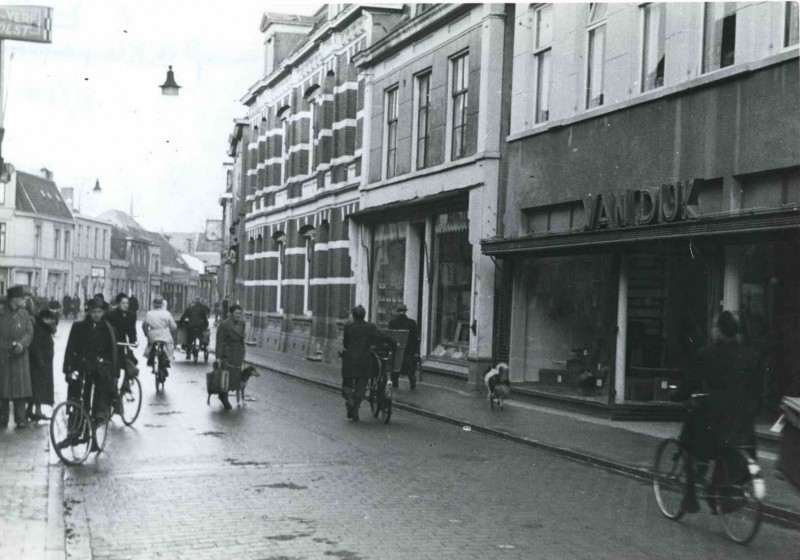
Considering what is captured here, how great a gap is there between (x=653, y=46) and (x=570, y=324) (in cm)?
521

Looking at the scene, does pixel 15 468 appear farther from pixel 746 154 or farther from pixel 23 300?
pixel 746 154

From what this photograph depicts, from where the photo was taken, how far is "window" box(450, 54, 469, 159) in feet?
73.3

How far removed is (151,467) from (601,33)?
35.9 feet

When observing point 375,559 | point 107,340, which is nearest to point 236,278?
point 107,340

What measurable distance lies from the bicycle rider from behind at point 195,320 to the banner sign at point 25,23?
19648 millimetres

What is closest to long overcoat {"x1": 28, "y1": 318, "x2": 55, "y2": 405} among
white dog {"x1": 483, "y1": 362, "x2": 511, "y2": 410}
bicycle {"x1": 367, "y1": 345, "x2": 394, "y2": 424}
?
bicycle {"x1": 367, "y1": 345, "x2": 394, "y2": 424}

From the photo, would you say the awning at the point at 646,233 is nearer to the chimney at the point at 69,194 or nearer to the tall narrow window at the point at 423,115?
the tall narrow window at the point at 423,115

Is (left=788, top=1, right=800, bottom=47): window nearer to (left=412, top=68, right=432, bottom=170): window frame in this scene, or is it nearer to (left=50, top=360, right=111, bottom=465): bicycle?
(left=50, top=360, right=111, bottom=465): bicycle

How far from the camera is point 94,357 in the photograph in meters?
11.7

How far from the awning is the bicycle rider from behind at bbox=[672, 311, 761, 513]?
4.05 m

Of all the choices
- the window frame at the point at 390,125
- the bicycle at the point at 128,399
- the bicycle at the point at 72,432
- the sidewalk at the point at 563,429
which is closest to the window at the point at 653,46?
the sidewalk at the point at 563,429

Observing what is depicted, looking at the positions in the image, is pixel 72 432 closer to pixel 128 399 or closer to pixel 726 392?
pixel 128 399

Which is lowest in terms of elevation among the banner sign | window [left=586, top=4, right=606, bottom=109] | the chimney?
the banner sign

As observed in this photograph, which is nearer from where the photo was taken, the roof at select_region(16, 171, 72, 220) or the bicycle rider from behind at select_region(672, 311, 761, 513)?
the bicycle rider from behind at select_region(672, 311, 761, 513)
